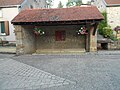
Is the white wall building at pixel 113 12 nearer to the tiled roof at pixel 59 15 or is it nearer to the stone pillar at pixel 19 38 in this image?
the tiled roof at pixel 59 15

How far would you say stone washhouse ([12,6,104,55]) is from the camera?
11620 mm

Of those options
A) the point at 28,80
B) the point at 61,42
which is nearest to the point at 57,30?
the point at 61,42

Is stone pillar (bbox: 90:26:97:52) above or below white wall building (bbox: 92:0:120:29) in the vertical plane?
below

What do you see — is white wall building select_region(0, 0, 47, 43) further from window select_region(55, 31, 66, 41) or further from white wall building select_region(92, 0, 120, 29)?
white wall building select_region(92, 0, 120, 29)

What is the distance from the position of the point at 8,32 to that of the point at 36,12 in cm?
581

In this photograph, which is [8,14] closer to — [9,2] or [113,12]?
[9,2]

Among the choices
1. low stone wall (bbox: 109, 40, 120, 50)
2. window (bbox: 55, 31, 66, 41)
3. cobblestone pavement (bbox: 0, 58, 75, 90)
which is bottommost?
cobblestone pavement (bbox: 0, 58, 75, 90)

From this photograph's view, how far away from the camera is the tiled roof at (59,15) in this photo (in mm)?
11500

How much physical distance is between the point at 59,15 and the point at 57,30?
189cm

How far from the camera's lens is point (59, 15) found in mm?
12352

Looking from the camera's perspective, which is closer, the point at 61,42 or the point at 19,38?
the point at 19,38

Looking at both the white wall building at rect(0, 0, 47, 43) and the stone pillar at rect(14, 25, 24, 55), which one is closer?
the stone pillar at rect(14, 25, 24, 55)

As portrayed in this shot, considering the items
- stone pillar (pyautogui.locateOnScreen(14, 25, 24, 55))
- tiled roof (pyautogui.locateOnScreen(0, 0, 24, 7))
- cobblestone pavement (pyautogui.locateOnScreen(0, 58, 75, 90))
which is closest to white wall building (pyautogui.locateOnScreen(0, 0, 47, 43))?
tiled roof (pyautogui.locateOnScreen(0, 0, 24, 7))

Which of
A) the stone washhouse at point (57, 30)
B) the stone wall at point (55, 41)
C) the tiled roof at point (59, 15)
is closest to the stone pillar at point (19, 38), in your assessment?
the stone washhouse at point (57, 30)
